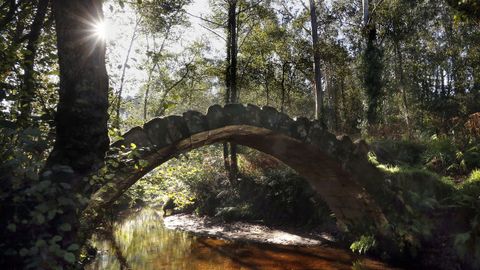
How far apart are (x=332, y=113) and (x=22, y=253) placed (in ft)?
92.9

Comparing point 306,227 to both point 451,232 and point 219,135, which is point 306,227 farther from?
point 219,135

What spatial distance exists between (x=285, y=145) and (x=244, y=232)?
518 centimetres

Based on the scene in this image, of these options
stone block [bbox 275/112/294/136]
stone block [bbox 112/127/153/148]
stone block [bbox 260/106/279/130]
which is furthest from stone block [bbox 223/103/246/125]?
stone block [bbox 112/127/153/148]

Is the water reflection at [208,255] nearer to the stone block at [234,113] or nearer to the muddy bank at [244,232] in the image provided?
the muddy bank at [244,232]

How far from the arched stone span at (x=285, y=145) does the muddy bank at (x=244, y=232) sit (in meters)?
1.19

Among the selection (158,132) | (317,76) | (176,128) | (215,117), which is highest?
(317,76)

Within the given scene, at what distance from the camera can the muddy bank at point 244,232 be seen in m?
12.1

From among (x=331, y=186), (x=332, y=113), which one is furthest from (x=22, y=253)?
(x=332, y=113)

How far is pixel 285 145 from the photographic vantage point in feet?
31.6

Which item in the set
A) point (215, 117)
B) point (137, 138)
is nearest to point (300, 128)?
point (215, 117)

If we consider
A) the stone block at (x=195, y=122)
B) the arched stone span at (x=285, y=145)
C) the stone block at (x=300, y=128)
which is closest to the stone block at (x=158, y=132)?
the arched stone span at (x=285, y=145)

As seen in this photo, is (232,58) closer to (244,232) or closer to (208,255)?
(244,232)

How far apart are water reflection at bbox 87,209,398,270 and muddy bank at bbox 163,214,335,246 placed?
0.57 m

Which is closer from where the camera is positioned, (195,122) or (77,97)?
(77,97)
